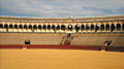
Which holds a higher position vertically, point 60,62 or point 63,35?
point 60,62

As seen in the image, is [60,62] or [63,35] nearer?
[60,62]

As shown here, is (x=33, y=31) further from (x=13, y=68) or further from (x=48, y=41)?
(x=13, y=68)

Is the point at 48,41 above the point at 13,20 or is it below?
below

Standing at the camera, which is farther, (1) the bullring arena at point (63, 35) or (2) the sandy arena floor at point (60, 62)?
(1) the bullring arena at point (63, 35)

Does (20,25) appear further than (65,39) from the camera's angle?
Yes

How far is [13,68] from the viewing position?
36.4ft

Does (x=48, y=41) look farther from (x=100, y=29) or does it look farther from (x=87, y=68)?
(x=87, y=68)

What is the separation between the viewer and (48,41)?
3666cm

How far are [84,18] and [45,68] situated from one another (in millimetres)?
32018

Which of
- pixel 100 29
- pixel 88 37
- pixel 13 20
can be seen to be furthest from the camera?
pixel 13 20

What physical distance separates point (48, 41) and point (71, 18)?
10004 mm

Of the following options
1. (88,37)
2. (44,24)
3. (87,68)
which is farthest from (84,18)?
(87,68)

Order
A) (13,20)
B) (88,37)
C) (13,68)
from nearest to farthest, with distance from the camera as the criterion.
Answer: (13,68) → (88,37) → (13,20)

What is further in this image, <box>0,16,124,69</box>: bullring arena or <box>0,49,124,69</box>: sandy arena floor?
<box>0,16,124,69</box>: bullring arena
